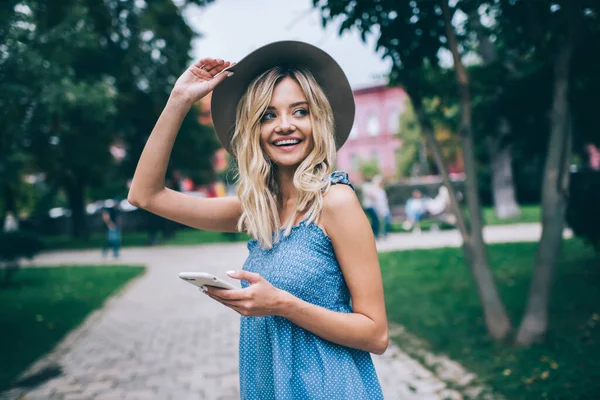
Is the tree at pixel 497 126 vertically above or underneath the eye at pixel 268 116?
above

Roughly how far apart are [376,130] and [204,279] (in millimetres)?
54843

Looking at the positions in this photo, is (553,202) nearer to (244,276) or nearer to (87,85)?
(244,276)

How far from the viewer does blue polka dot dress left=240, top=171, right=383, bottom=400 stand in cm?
161

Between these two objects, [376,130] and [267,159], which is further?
[376,130]

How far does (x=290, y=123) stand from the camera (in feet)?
5.70

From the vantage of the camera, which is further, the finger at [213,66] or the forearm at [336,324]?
the finger at [213,66]

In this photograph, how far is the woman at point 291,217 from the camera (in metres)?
1.59

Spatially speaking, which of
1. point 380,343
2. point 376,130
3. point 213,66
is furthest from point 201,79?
point 376,130

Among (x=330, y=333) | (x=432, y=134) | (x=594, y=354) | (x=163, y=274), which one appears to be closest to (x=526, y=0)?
(x=432, y=134)

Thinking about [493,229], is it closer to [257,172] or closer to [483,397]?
[483,397]

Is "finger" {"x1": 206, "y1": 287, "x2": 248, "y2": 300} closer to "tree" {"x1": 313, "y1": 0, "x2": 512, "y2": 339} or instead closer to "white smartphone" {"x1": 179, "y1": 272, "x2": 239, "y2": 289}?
"white smartphone" {"x1": 179, "y1": 272, "x2": 239, "y2": 289}

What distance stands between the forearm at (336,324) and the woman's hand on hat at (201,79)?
0.82 m

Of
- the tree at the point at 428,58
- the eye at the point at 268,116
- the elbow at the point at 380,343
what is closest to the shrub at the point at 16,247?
the tree at the point at 428,58

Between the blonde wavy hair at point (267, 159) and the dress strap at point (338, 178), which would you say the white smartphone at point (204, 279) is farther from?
the dress strap at point (338, 178)
